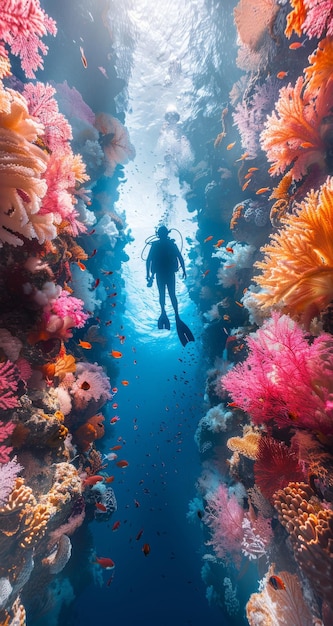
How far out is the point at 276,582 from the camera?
4.22m

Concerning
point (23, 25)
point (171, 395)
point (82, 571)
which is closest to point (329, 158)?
point (23, 25)

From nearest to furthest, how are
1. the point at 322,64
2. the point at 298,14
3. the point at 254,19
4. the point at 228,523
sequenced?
the point at 298,14, the point at 322,64, the point at 228,523, the point at 254,19

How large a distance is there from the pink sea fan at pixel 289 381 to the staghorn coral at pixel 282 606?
8.11 ft

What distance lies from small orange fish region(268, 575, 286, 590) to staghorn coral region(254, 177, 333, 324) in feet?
12.3

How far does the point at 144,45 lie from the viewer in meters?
15.5

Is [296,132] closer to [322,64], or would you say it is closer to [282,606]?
[322,64]

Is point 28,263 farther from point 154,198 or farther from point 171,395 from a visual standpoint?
point 171,395

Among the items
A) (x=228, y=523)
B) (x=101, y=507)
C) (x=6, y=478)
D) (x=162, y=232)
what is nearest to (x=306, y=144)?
(x=162, y=232)

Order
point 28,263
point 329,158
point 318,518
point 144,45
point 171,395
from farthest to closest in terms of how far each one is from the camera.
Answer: point 171,395, point 144,45, point 329,158, point 28,263, point 318,518

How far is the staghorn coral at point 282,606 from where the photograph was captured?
373 centimetres

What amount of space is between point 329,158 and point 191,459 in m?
30.8

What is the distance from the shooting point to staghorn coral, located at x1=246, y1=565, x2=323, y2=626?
373 cm

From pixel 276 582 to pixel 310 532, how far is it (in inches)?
93.6

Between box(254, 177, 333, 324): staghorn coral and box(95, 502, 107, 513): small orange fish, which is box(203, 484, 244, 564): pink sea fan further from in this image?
box(254, 177, 333, 324): staghorn coral
